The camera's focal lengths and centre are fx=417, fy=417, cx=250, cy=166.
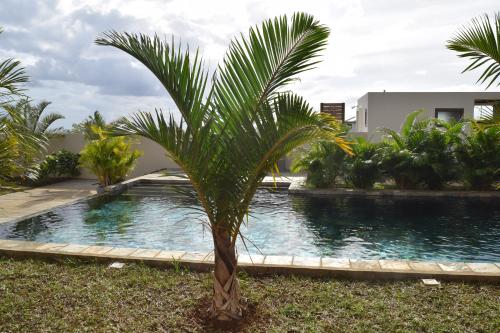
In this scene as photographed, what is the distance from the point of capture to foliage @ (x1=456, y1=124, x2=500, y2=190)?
10914 mm

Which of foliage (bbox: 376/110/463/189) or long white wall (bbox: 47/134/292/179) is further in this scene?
long white wall (bbox: 47/134/292/179)

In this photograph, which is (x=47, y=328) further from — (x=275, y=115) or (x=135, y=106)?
(x=275, y=115)

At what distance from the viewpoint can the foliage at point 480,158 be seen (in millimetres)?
10914

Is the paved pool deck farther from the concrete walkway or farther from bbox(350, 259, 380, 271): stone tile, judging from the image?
the concrete walkway

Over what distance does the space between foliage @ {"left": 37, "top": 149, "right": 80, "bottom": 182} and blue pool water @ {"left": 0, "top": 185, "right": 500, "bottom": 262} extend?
4.42 meters

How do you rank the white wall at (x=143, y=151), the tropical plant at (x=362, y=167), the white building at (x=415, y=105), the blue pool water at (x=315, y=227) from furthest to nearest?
the white building at (x=415, y=105)
the white wall at (x=143, y=151)
the tropical plant at (x=362, y=167)
the blue pool water at (x=315, y=227)

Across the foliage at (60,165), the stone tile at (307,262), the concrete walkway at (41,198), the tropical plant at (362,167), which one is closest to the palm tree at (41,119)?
the foliage at (60,165)

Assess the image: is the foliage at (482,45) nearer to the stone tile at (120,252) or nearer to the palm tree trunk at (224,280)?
the palm tree trunk at (224,280)

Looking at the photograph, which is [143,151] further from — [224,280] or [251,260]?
[224,280]

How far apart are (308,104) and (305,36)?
1.83 ft

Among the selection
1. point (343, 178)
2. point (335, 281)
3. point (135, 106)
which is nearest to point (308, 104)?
point (135, 106)

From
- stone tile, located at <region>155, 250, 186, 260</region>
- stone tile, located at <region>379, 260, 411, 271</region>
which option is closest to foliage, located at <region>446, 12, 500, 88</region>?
stone tile, located at <region>379, 260, 411, 271</region>

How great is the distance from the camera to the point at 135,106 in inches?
130

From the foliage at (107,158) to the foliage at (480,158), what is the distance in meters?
9.22
